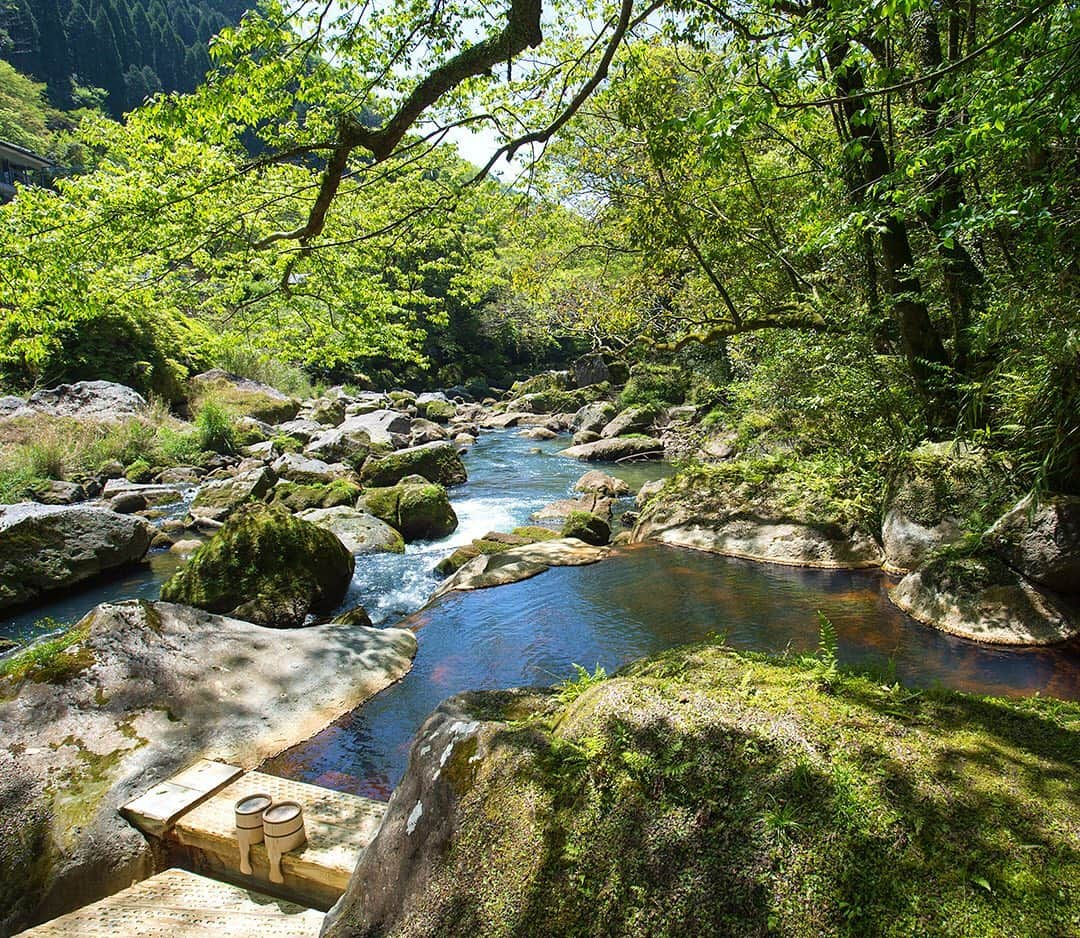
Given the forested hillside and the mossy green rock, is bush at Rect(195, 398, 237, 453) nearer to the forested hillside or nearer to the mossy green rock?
the mossy green rock

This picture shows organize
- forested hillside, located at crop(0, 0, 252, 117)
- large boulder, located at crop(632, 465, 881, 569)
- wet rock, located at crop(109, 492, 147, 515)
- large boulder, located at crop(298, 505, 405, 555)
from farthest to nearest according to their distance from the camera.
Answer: forested hillside, located at crop(0, 0, 252, 117) < wet rock, located at crop(109, 492, 147, 515) < large boulder, located at crop(298, 505, 405, 555) < large boulder, located at crop(632, 465, 881, 569)

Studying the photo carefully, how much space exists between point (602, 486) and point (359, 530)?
20.5ft

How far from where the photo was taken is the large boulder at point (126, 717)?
11.9ft

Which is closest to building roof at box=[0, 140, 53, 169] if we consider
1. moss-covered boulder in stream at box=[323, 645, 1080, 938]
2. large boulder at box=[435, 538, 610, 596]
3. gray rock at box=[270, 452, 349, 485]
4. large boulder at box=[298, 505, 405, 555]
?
gray rock at box=[270, 452, 349, 485]

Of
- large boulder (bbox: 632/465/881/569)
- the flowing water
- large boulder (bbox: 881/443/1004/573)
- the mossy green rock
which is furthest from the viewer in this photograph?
large boulder (bbox: 632/465/881/569)

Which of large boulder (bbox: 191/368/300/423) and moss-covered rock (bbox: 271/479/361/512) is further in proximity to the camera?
large boulder (bbox: 191/368/300/423)

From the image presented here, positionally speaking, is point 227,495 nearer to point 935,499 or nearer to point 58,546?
point 58,546

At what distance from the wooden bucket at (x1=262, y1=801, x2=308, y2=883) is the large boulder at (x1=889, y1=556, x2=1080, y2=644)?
624 centimetres

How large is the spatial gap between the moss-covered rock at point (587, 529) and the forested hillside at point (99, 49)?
228ft

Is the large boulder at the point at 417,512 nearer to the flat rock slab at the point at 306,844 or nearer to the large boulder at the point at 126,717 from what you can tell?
the large boulder at the point at 126,717

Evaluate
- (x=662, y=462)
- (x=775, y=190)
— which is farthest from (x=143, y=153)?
(x=662, y=462)

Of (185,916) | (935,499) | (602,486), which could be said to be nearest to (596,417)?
(602,486)

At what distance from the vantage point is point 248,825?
3391mm

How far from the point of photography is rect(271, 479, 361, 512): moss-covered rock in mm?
13109
